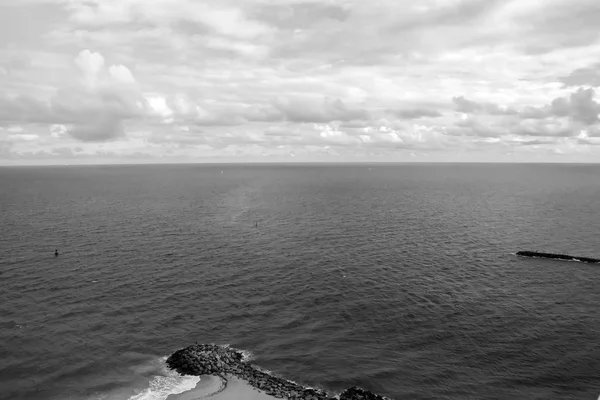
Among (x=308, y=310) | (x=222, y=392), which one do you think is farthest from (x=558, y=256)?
(x=222, y=392)

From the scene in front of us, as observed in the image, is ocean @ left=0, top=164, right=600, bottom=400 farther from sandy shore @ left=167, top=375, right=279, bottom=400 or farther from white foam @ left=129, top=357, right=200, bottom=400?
sandy shore @ left=167, top=375, right=279, bottom=400

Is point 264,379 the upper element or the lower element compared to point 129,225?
lower

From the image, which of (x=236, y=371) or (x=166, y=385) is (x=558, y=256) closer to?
(x=236, y=371)

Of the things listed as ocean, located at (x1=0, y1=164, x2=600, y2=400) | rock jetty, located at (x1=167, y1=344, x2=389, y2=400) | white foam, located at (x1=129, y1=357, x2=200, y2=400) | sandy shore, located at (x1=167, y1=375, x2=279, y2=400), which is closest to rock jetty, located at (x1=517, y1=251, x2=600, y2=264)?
ocean, located at (x1=0, y1=164, x2=600, y2=400)

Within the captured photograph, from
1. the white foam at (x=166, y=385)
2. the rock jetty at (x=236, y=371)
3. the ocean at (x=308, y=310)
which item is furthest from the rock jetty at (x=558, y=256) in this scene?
the white foam at (x=166, y=385)

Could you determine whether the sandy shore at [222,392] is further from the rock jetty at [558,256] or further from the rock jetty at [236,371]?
the rock jetty at [558,256]

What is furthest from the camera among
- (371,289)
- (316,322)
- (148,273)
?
(148,273)

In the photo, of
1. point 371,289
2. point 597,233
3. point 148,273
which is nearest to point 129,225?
point 148,273

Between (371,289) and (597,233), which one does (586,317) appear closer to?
(371,289)
